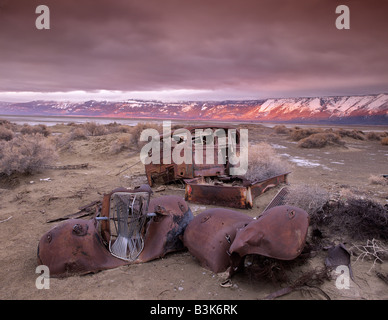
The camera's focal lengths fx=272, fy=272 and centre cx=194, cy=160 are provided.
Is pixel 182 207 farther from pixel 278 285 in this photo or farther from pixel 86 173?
pixel 86 173

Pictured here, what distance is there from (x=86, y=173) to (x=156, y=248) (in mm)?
6660

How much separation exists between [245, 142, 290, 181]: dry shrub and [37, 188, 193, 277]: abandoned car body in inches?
160

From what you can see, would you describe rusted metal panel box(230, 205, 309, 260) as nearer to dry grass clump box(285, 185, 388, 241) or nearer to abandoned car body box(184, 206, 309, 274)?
abandoned car body box(184, 206, 309, 274)

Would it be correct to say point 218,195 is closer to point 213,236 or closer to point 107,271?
point 213,236

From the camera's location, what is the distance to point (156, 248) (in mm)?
3627

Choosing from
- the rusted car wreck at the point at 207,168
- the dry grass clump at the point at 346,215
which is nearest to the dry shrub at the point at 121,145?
the rusted car wreck at the point at 207,168

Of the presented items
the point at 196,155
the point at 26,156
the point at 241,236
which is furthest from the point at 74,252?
the point at 26,156

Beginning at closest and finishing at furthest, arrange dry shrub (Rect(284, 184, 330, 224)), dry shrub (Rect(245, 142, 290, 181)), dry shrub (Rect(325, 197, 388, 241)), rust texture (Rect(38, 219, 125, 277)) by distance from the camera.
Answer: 1. rust texture (Rect(38, 219, 125, 277))
2. dry shrub (Rect(325, 197, 388, 241))
3. dry shrub (Rect(284, 184, 330, 224))
4. dry shrub (Rect(245, 142, 290, 181))

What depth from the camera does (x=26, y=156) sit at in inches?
322

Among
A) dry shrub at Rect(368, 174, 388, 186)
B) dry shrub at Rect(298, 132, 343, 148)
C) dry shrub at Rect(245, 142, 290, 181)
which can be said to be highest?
dry shrub at Rect(298, 132, 343, 148)

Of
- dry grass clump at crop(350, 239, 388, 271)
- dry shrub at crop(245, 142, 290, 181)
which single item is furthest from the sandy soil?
dry shrub at crop(245, 142, 290, 181)

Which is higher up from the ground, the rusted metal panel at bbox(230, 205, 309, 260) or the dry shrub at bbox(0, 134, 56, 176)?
the dry shrub at bbox(0, 134, 56, 176)

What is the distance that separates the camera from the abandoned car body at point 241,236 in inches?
111

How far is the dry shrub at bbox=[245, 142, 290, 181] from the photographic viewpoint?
305 inches
